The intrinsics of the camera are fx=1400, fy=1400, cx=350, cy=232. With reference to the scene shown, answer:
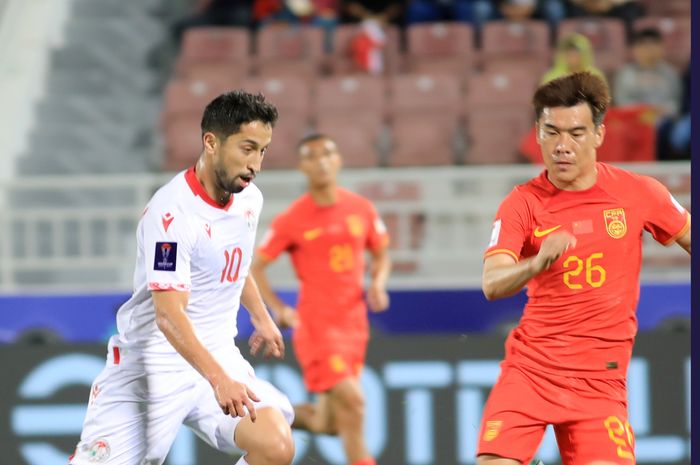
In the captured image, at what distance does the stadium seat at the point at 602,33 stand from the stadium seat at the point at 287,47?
224cm

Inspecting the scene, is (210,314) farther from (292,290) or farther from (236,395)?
(292,290)

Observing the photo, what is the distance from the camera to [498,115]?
1173 centimetres

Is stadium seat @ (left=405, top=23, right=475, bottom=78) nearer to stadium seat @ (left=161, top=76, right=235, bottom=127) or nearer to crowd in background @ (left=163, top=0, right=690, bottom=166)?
crowd in background @ (left=163, top=0, right=690, bottom=166)

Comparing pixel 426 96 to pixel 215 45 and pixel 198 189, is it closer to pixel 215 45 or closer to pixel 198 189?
pixel 215 45

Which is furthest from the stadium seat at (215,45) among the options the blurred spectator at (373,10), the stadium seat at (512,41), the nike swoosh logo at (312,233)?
the nike swoosh logo at (312,233)

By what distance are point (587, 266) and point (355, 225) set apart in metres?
3.78

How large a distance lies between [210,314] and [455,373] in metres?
3.57

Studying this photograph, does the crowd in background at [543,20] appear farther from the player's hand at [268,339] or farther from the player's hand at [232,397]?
the player's hand at [232,397]

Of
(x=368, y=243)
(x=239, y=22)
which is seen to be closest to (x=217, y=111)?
(x=368, y=243)

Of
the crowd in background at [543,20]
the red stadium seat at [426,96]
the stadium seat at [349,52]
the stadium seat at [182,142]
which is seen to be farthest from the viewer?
the stadium seat at [349,52]

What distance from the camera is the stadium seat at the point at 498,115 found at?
11.5 metres

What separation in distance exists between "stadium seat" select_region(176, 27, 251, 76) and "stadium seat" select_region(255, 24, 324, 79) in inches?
6.4

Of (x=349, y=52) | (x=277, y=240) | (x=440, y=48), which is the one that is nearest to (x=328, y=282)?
(x=277, y=240)

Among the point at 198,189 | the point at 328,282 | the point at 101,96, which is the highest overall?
the point at 101,96
